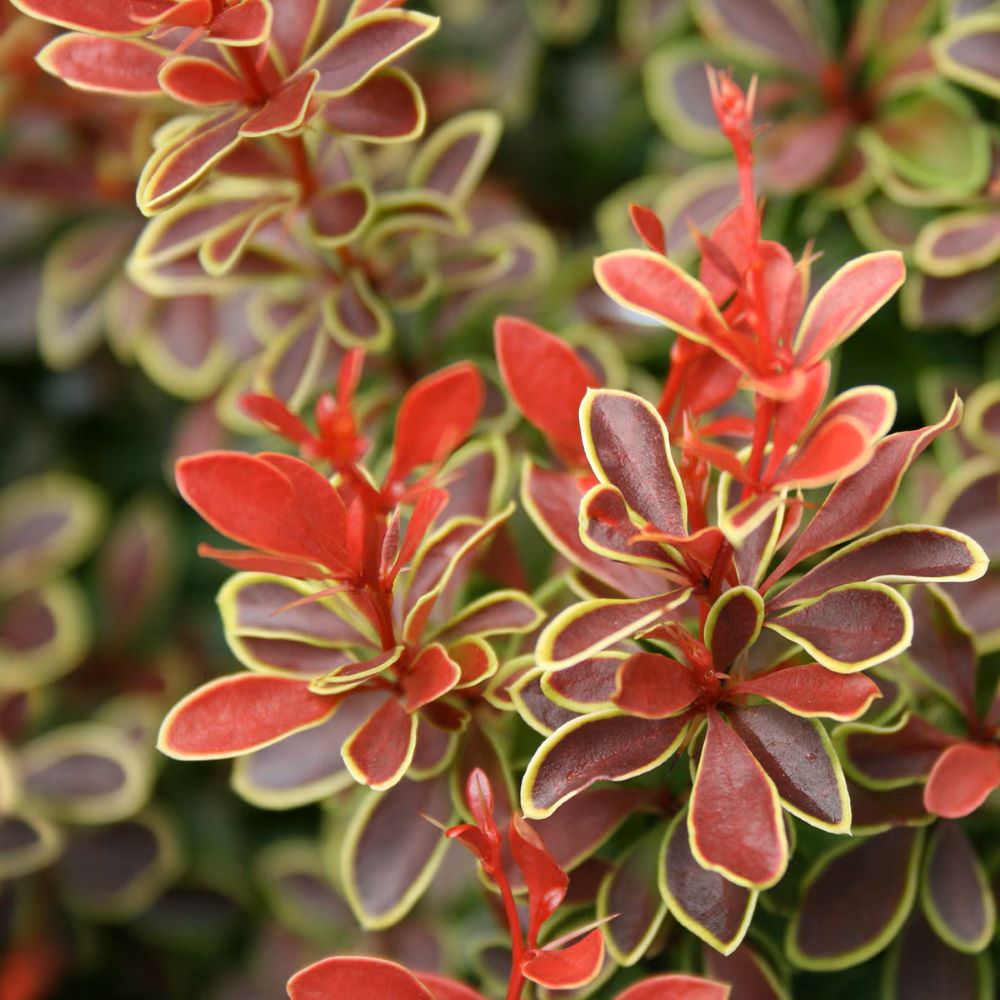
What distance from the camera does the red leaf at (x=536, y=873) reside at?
1.82 feet

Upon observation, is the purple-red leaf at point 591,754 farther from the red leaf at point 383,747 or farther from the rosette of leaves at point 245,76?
the rosette of leaves at point 245,76

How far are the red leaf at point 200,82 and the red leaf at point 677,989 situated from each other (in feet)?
1.71

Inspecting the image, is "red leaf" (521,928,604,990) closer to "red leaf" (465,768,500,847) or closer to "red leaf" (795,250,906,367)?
"red leaf" (465,768,500,847)

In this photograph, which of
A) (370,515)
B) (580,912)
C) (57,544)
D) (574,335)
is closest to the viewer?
(370,515)

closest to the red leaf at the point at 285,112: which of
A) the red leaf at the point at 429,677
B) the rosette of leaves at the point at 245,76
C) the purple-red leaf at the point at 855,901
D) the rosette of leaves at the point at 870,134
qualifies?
the rosette of leaves at the point at 245,76

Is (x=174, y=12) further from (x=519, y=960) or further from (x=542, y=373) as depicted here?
(x=519, y=960)

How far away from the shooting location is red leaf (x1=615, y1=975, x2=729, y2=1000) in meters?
0.59

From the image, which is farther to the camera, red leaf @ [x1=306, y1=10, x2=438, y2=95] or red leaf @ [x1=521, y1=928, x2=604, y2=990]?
red leaf @ [x1=306, y1=10, x2=438, y2=95]

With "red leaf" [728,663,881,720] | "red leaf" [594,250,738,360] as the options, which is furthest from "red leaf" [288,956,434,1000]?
"red leaf" [594,250,738,360]

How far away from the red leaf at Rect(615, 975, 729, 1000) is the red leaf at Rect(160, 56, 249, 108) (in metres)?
0.52

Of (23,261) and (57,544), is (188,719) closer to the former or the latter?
(57,544)

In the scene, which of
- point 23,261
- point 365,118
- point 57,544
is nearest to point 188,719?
point 365,118

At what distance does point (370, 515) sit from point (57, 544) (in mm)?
680

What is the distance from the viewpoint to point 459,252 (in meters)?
0.97
